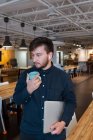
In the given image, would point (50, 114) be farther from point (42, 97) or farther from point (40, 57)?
point (40, 57)

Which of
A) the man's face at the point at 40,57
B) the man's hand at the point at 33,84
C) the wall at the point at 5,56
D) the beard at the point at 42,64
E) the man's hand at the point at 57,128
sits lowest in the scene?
the wall at the point at 5,56

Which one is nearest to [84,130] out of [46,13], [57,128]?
[57,128]

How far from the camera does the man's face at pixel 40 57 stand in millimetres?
1514

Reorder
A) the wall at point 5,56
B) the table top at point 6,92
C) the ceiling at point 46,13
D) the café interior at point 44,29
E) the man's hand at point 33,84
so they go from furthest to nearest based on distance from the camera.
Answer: the wall at point 5,56 → the ceiling at point 46,13 → the table top at point 6,92 → the café interior at point 44,29 → the man's hand at point 33,84

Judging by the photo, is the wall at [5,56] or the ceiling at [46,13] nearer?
the ceiling at [46,13]

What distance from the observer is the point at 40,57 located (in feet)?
4.98

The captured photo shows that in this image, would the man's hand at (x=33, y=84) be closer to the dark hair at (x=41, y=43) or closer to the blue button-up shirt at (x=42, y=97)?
the blue button-up shirt at (x=42, y=97)

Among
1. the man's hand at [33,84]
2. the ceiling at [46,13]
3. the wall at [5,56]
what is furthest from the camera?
the wall at [5,56]

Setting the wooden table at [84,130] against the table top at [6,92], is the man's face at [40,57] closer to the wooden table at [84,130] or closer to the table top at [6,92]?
the wooden table at [84,130]

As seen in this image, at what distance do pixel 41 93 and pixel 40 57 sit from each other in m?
0.29

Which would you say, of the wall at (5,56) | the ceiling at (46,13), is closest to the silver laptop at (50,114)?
the ceiling at (46,13)

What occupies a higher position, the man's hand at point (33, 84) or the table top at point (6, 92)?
the man's hand at point (33, 84)

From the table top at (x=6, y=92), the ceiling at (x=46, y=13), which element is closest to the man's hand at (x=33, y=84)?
the table top at (x=6, y=92)

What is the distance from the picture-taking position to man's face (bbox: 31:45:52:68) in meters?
1.51
